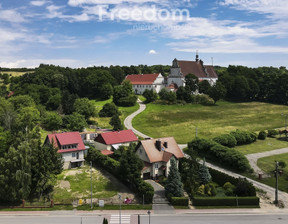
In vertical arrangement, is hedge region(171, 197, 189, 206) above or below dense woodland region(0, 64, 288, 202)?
below

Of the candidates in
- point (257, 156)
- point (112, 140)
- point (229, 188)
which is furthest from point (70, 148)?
point (257, 156)

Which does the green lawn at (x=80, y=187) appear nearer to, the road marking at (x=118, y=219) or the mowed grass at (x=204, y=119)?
the road marking at (x=118, y=219)

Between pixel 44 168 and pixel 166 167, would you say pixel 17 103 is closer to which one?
pixel 44 168

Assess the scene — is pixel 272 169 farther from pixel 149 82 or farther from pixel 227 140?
pixel 149 82

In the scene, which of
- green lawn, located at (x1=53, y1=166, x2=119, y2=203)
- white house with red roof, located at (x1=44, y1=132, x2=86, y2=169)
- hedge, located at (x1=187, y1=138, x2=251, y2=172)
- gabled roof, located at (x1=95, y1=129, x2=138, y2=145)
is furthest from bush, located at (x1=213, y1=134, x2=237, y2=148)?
white house with red roof, located at (x1=44, y1=132, x2=86, y2=169)

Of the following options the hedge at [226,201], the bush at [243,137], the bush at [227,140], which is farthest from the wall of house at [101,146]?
the bush at [243,137]

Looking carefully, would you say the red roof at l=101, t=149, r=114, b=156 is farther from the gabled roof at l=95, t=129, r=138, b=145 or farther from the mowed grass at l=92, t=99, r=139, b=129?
the mowed grass at l=92, t=99, r=139, b=129

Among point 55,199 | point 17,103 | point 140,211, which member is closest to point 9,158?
point 55,199

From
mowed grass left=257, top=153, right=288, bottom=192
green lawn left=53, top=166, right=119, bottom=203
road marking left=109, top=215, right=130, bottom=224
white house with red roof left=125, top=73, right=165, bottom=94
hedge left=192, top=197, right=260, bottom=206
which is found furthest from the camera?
white house with red roof left=125, top=73, right=165, bottom=94

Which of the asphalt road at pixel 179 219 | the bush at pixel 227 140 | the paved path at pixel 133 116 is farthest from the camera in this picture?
the paved path at pixel 133 116
